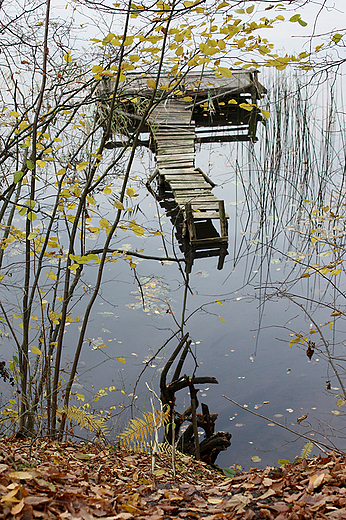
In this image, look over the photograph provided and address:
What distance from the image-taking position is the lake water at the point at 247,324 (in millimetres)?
2877

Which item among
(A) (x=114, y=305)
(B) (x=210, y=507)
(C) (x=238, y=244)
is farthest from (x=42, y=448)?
(C) (x=238, y=244)

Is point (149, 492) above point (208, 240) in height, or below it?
below

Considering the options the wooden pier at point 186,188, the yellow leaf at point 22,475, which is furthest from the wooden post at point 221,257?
the yellow leaf at point 22,475

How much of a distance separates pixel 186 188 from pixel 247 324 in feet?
8.31

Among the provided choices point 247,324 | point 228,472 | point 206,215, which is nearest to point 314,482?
point 228,472

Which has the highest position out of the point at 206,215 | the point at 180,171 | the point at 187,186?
the point at 180,171

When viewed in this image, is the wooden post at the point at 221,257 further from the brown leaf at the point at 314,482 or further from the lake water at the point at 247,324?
the brown leaf at the point at 314,482

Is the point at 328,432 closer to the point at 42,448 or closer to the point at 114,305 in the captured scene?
the point at 42,448

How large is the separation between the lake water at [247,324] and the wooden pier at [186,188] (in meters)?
0.25

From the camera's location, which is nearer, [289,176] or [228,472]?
[228,472]

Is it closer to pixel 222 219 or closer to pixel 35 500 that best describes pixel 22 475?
pixel 35 500

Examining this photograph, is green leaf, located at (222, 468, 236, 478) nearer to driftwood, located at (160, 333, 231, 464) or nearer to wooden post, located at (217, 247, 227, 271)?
driftwood, located at (160, 333, 231, 464)

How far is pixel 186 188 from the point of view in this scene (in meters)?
5.66

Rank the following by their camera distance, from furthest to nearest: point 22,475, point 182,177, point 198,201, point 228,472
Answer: point 182,177 → point 198,201 → point 228,472 → point 22,475
